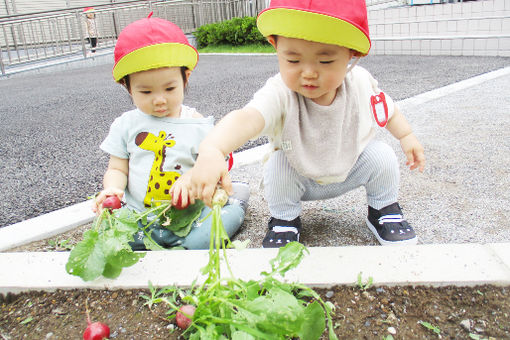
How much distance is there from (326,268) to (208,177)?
43cm

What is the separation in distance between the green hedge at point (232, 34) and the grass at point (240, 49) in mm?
179

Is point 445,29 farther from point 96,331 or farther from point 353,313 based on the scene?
point 96,331

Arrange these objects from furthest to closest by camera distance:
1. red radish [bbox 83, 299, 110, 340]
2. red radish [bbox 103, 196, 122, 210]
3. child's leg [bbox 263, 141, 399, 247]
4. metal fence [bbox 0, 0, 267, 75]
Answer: metal fence [bbox 0, 0, 267, 75] < child's leg [bbox 263, 141, 399, 247] < red radish [bbox 103, 196, 122, 210] < red radish [bbox 83, 299, 110, 340]

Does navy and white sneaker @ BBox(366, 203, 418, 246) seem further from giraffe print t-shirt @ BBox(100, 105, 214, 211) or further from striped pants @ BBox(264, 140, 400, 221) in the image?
giraffe print t-shirt @ BBox(100, 105, 214, 211)

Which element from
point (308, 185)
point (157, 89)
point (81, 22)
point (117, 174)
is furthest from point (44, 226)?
point (81, 22)

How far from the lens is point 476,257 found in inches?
48.6

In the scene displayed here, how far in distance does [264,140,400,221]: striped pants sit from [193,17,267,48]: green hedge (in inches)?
391

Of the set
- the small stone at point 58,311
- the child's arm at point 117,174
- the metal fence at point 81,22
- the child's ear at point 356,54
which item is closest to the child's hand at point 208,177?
the small stone at point 58,311

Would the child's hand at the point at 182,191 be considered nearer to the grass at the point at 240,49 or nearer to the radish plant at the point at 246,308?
the radish plant at the point at 246,308

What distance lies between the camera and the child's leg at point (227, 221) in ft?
5.51

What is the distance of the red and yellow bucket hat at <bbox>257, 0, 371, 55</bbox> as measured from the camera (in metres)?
1.18

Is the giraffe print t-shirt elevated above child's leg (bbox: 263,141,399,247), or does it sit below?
above

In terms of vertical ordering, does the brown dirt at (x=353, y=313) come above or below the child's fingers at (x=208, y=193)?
→ below

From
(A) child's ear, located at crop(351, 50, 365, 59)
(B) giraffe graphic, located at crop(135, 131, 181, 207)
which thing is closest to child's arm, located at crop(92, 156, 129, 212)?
(B) giraffe graphic, located at crop(135, 131, 181, 207)
